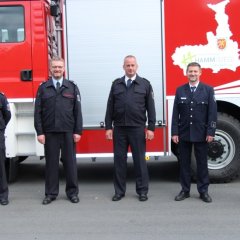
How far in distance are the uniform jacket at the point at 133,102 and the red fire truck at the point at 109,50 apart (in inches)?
26.3

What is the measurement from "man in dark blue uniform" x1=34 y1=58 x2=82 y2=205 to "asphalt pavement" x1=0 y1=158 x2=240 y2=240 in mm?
273

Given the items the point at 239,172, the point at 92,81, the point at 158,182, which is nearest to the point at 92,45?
the point at 92,81

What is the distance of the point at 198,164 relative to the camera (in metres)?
6.58

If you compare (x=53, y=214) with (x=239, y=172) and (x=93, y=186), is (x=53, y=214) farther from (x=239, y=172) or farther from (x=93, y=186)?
(x=239, y=172)

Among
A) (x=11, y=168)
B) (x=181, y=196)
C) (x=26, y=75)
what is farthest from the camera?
(x=11, y=168)

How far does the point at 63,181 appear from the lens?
7945 mm

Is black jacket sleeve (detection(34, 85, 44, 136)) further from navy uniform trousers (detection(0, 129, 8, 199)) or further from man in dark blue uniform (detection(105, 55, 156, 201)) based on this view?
man in dark blue uniform (detection(105, 55, 156, 201))

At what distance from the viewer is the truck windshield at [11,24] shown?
23.3 ft

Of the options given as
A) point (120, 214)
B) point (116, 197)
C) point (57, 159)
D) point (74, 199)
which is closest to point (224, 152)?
point (116, 197)

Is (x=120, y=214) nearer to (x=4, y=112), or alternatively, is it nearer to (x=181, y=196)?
(x=181, y=196)

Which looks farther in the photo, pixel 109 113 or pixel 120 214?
pixel 109 113

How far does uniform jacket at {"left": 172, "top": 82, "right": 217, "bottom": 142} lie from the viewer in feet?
21.1

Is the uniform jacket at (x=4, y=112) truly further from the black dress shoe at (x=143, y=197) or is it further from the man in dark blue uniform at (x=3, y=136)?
the black dress shoe at (x=143, y=197)

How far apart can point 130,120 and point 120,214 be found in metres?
1.28
